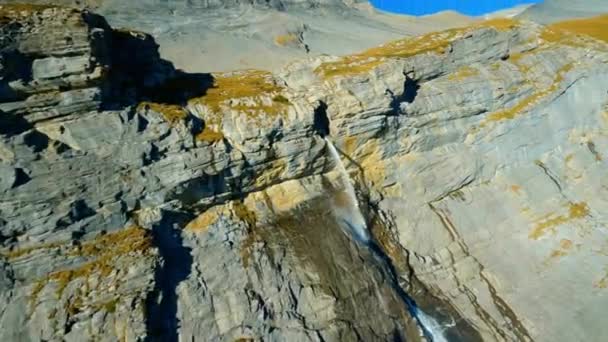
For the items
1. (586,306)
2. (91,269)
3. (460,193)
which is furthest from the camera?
(460,193)

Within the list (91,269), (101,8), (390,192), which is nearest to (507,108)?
(390,192)

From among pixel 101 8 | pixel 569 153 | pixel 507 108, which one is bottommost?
pixel 101 8

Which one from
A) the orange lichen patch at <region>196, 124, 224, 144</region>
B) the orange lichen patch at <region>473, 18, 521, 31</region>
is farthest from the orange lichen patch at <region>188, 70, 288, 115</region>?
the orange lichen patch at <region>473, 18, 521, 31</region>

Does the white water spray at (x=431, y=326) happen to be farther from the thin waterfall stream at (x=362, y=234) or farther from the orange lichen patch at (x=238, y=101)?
the orange lichen patch at (x=238, y=101)

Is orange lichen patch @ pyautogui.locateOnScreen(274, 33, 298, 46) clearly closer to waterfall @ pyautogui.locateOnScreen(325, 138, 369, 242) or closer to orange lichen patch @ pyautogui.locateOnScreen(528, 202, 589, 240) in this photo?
waterfall @ pyautogui.locateOnScreen(325, 138, 369, 242)

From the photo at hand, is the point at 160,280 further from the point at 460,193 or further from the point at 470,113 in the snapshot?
the point at 470,113

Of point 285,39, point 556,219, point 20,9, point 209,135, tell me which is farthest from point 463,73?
point 285,39

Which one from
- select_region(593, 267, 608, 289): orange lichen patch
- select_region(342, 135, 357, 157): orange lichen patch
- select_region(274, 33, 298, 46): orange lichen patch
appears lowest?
select_region(274, 33, 298, 46): orange lichen patch
